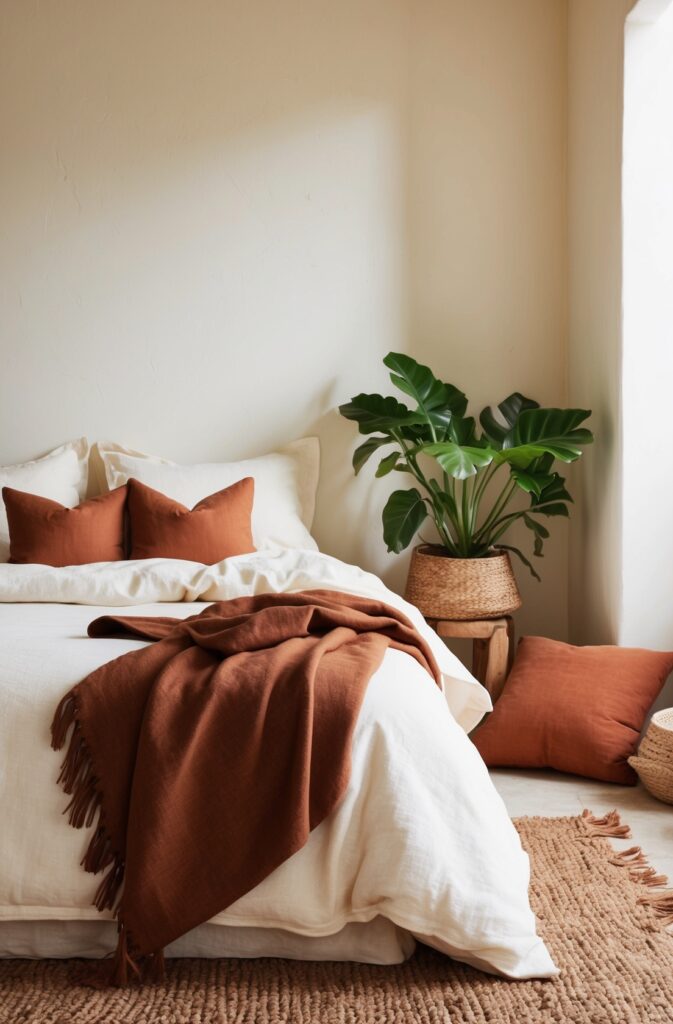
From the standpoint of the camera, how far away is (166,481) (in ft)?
12.5

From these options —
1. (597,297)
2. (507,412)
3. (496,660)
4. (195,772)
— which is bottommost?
(496,660)

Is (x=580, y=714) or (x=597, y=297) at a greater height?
(x=597, y=297)

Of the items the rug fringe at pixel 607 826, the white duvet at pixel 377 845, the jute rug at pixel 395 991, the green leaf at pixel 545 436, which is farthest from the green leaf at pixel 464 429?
the jute rug at pixel 395 991

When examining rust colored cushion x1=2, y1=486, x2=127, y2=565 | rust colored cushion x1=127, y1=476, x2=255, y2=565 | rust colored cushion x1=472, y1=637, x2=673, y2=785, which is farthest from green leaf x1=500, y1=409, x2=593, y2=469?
rust colored cushion x1=2, y1=486, x2=127, y2=565

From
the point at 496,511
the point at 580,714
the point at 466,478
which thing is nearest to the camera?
the point at 580,714

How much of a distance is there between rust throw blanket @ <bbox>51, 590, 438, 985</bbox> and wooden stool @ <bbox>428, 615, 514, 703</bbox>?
1.45 m

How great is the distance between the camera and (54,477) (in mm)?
3869

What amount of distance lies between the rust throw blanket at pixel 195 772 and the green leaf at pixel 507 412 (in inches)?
74.8

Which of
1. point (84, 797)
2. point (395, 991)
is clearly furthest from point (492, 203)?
point (395, 991)

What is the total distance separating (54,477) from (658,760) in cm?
234

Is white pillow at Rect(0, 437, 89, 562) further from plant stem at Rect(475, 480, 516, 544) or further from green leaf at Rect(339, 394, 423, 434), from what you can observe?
plant stem at Rect(475, 480, 516, 544)

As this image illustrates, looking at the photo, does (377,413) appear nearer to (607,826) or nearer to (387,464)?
(387,464)

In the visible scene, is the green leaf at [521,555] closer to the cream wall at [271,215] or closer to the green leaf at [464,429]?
the cream wall at [271,215]

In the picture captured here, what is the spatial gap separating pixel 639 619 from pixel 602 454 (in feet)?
1.99
